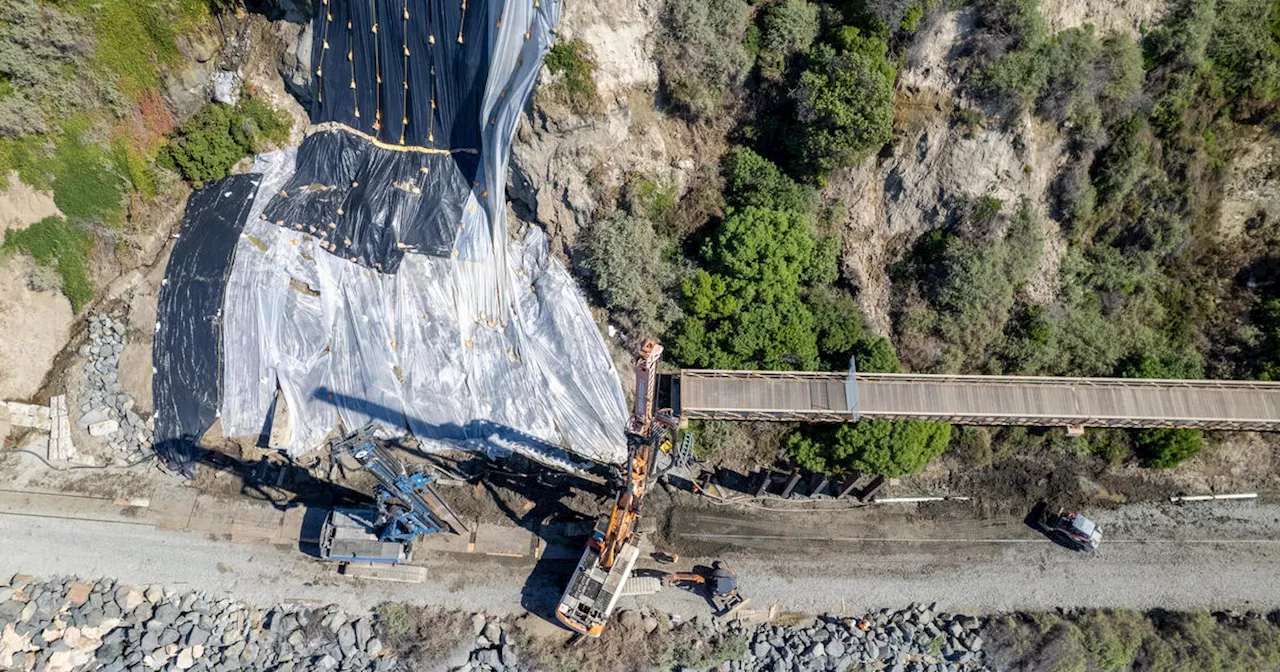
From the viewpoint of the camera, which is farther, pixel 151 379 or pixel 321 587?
pixel 151 379

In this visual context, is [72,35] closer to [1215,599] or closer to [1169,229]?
[1169,229]

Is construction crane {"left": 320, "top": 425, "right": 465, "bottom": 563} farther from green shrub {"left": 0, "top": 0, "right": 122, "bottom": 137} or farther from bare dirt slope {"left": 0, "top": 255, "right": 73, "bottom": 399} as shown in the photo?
green shrub {"left": 0, "top": 0, "right": 122, "bottom": 137}

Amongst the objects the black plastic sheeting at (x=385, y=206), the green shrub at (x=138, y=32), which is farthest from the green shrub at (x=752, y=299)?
the green shrub at (x=138, y=32)

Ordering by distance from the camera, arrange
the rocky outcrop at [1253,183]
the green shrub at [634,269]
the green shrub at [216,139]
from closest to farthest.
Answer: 1. the green shrub at [634,269]
2. the rocky outcrop at [1253,183]
3. the green shrub at [216,139]

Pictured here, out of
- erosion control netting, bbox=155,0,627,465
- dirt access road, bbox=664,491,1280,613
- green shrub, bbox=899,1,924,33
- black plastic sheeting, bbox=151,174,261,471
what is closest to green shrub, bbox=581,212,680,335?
erosion control netting, bbox=155,0,627,465

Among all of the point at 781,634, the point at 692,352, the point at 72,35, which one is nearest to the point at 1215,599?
the point at 781,634

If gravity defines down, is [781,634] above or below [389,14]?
below

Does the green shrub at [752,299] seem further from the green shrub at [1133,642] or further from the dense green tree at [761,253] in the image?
the green shrub at [1133,642]
